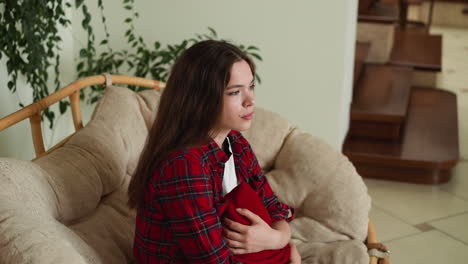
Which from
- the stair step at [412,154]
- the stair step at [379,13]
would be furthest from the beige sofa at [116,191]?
the stair step at [379,13]

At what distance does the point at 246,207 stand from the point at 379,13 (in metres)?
4.45

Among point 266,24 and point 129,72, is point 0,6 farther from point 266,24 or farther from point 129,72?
point 266,24

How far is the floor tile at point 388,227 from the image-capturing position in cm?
311

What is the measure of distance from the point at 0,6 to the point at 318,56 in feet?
4.91

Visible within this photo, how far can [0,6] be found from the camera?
252 cm

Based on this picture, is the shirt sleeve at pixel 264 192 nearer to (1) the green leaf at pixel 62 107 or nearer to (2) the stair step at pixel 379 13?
(1) the green leaf at pixel 62 107

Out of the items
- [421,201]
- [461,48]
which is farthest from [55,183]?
[461,48]

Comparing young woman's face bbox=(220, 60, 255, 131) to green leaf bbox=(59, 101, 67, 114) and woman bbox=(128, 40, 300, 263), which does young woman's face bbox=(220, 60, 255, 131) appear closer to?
woman bbox=(128, 40, 300, 263)

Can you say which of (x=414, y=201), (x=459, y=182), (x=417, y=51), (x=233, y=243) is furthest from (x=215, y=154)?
(x=417, y=51)

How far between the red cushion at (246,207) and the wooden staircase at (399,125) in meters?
2.15

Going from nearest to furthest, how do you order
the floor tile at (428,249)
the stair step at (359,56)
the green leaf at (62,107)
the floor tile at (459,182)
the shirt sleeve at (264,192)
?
the shirt sleeve at (264,192)
the green leaf at (62,107)
the floor tile at (428,249)
the floor tile at (459,182)
the stair step at (359,56)

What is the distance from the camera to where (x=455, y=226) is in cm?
321

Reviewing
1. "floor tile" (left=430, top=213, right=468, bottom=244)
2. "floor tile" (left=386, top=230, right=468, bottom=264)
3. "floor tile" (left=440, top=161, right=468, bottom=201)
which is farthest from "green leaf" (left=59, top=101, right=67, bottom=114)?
"floor tile" (left=440, top=161, right=468, bottom=201)

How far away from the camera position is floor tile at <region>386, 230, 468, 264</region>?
113 inches
